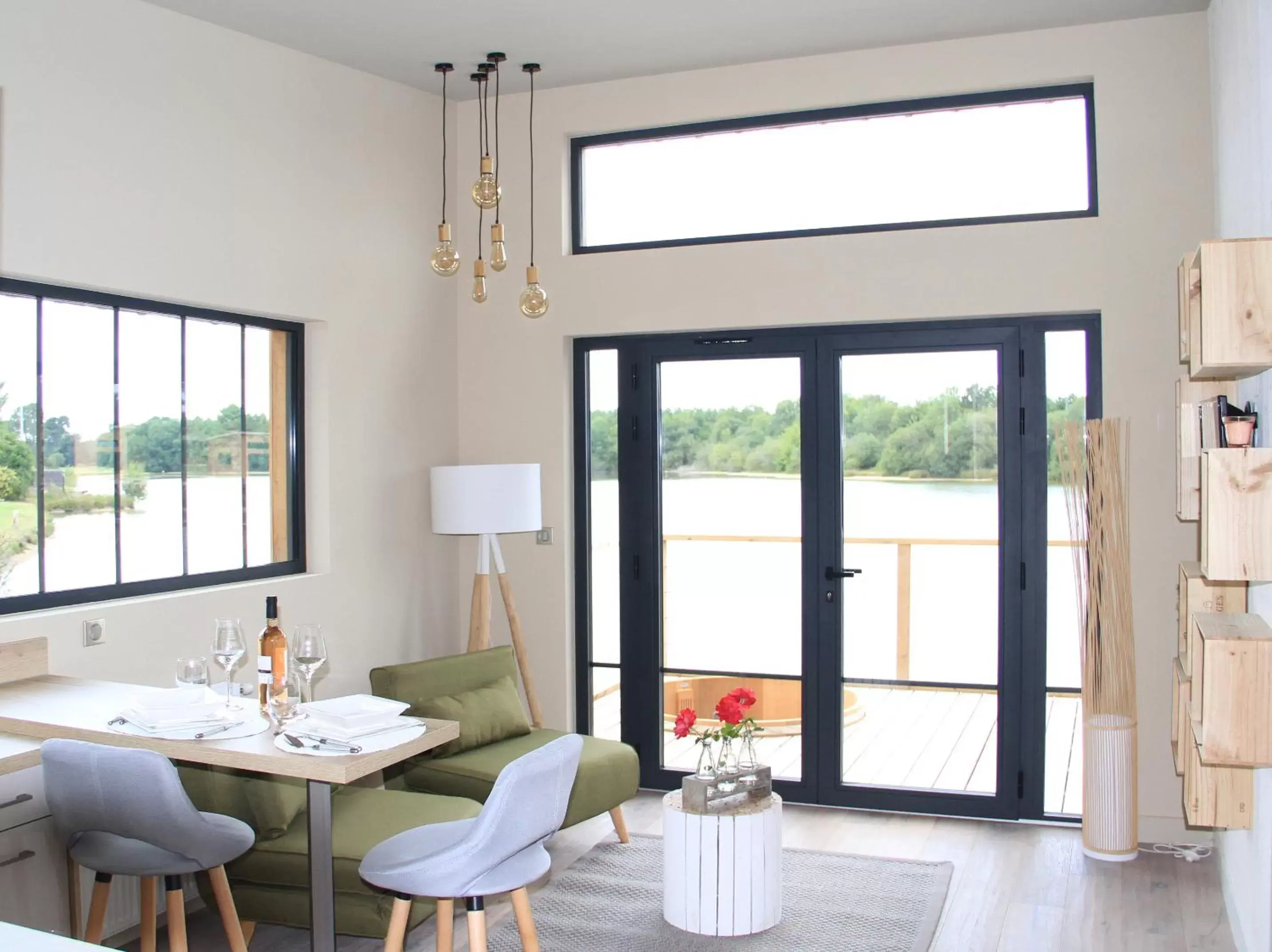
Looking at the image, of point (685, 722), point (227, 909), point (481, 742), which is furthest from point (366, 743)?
point (481, 742)

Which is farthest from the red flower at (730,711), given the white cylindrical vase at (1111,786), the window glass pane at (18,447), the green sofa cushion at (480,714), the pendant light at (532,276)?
the window glass pane at (18,447)

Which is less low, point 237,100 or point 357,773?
point 237,100

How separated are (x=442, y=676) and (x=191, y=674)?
173 cm

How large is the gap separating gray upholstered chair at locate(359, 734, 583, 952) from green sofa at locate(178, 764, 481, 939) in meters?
0.38

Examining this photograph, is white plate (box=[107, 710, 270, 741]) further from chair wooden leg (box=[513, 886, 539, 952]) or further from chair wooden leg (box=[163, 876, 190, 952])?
chair wooden leg (box=[513, 886, 539, 952])

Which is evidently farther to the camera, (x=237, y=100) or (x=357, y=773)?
(x=237, y=100)

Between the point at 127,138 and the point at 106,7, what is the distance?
0.44 meters

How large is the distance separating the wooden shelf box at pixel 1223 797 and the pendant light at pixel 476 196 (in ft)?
9.94

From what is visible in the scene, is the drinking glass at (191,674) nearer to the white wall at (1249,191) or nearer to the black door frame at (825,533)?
the black door frame at (825,533)

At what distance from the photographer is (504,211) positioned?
573 cm

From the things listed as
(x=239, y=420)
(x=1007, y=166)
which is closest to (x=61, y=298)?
(x=239, y=420)

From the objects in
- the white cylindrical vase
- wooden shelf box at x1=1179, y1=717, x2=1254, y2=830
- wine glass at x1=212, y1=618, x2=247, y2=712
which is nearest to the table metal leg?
wine glass at x1=212, y1=618, x2=247, y2=712

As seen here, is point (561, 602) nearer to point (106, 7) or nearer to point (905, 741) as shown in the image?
point (905, 741)

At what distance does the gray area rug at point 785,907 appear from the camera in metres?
3.88
